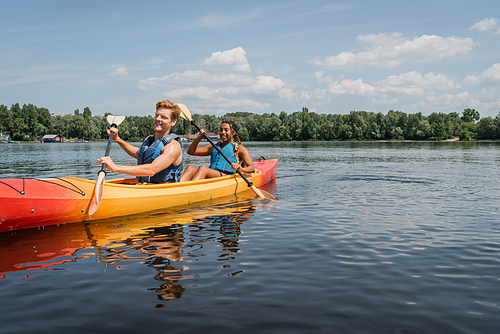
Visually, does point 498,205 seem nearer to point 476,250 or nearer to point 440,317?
point 476,250

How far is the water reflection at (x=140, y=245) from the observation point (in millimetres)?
4336

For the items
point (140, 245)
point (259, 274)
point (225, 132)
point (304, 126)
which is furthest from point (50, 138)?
point (259, 274)

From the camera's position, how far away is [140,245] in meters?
5.29

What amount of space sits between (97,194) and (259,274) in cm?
347

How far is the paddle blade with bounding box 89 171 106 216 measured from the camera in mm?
5992

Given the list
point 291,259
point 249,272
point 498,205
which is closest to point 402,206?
point 498,205

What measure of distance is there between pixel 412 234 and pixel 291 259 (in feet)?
8.08

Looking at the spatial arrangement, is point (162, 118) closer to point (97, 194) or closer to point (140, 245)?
point (97, 194)

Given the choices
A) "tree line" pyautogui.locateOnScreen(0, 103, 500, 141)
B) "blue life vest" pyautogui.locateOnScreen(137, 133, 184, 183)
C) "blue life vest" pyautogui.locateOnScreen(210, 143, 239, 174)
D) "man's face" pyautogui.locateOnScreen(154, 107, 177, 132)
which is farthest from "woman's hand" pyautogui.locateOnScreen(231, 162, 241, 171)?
"tree line" pyautogui.locateOnScreen(0, 103, 500, 141)

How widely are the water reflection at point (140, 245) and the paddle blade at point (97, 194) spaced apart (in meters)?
0.35

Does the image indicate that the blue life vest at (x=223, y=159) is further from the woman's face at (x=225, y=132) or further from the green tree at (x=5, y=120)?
the green tree at (x=5, y=120)

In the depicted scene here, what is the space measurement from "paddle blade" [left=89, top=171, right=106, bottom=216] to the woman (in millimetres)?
3066

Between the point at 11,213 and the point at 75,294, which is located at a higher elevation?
the point at 11,213

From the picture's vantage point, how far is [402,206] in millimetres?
8336
